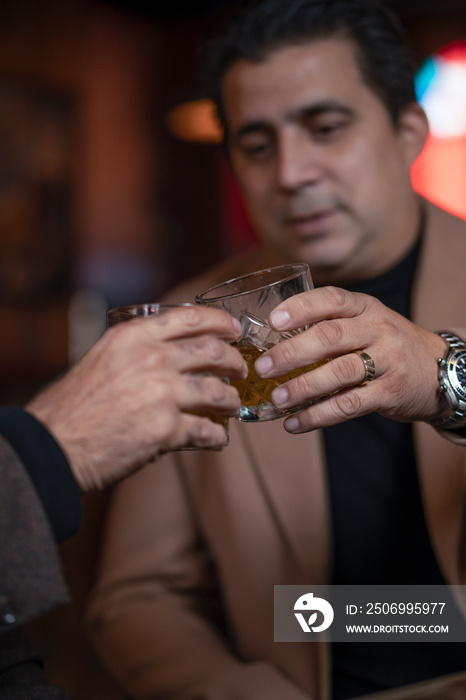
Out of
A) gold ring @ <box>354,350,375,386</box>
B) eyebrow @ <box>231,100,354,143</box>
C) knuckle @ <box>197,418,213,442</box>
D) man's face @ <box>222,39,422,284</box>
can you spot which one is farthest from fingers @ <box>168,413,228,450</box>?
eyebrow @ <box>231,100,354,143</box>

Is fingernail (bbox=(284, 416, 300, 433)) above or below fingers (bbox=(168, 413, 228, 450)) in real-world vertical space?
below

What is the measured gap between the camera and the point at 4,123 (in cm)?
414

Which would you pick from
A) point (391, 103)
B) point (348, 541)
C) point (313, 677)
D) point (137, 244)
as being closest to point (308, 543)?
point (348, 541)

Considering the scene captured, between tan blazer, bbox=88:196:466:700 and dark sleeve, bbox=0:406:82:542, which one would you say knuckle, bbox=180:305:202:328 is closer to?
dark sleeve, bbox=0:406:82:542

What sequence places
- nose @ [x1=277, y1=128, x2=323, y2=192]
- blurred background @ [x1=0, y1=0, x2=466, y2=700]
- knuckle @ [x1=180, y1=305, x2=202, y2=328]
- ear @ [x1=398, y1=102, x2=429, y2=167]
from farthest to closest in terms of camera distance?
blurred background @ [x1=0, y1=0, x2=466, y2=700]
ear @ [x1=398, y1=102, x2=429, y2=167]
nose @ [x1=277, y1=128, x2=323, y2=192]
knuckle @ [x1=180, y1=305, x2=202, y2=328]

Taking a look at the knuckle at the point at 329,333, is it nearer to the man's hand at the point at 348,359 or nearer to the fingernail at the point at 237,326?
the man's hand at the point at 348,359

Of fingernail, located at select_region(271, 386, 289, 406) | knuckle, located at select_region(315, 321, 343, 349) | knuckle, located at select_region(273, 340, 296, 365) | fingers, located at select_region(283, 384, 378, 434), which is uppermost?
knuckle, located at select_region(315, 321, 343, 349)

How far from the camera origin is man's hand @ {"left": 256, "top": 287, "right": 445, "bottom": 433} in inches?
33.9

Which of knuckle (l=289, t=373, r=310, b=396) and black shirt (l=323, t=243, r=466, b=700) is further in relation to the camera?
black shirt (l=323, t=243, r=466, b=700)

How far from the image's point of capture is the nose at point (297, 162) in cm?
149

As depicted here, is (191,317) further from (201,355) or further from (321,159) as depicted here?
(321,159)

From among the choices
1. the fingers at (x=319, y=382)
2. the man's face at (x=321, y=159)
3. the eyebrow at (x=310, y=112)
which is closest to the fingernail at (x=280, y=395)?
the fingers at (x=319, y=382)

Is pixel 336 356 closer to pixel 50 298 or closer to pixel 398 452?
pixel 398 452

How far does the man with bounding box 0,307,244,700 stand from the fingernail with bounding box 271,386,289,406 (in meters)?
0.08
